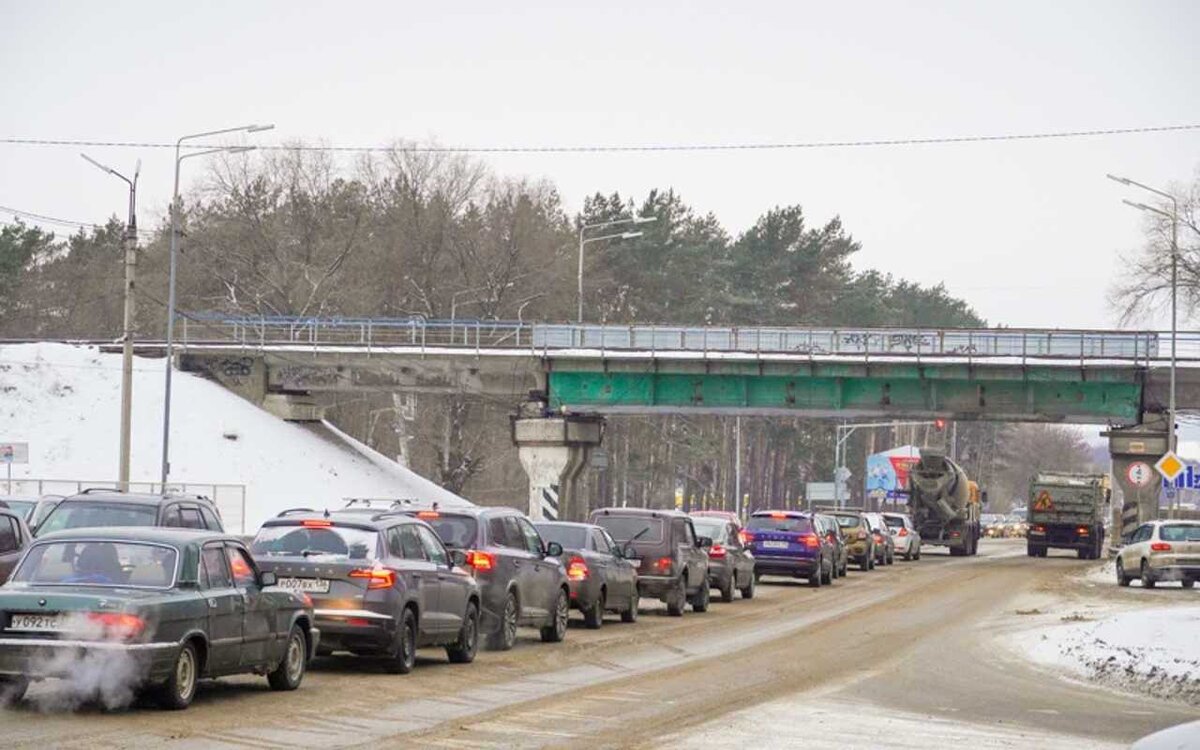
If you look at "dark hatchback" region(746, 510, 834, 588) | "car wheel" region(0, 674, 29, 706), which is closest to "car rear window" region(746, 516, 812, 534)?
"dark hatchback" region(746, 510, 834, 588)

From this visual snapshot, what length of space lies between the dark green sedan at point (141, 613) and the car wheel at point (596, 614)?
10594mm

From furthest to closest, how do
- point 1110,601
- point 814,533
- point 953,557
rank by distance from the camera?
point 953,557, point 814,533, point 1110,601

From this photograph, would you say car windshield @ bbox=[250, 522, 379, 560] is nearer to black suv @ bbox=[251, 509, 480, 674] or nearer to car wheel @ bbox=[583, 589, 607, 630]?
black suv @ bbox=[251, 509, 480, 674]

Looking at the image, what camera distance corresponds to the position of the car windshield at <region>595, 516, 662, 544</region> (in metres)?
31.2

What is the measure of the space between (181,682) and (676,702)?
4.50 meters

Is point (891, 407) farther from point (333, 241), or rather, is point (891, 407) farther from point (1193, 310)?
point (333, 241)

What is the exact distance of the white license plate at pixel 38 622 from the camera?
47.4 ft

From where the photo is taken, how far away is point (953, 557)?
72938 mm

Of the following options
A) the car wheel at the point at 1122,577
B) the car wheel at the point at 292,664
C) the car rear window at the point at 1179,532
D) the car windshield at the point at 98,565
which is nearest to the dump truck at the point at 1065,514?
the car wheel at the point at 1122,577

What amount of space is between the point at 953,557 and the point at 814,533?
100ft

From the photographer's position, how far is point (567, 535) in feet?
90.1

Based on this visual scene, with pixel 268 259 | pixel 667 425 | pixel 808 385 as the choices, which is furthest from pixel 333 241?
pixel 808 385

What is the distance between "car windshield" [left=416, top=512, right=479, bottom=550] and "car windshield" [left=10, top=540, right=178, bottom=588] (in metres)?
7.31

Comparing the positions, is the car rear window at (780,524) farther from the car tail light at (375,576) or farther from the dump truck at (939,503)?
the dump truck at (939,503)
